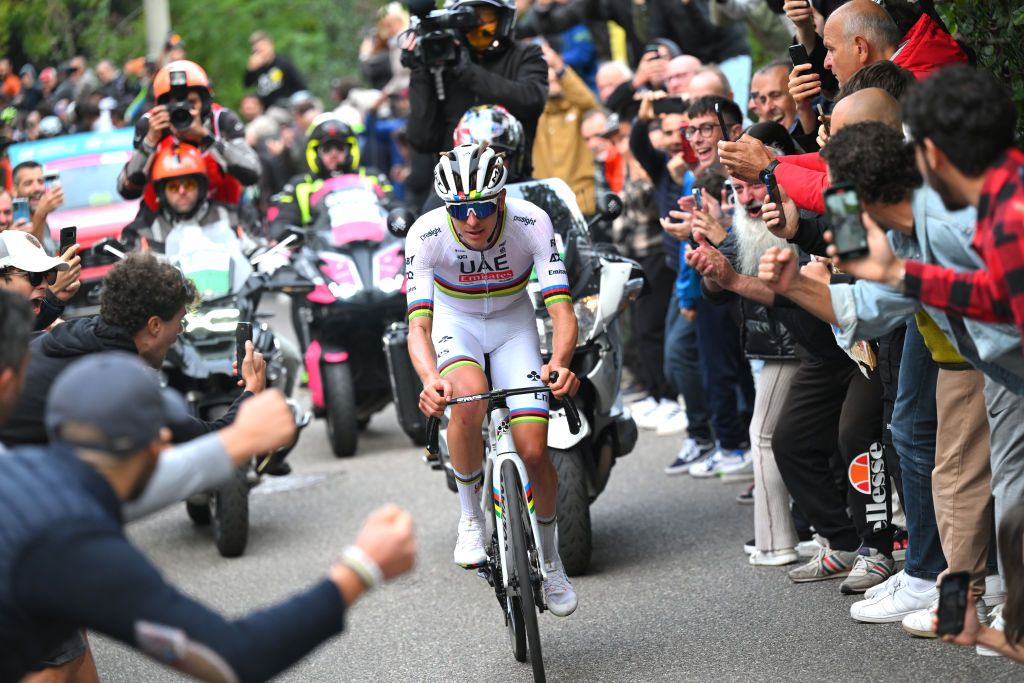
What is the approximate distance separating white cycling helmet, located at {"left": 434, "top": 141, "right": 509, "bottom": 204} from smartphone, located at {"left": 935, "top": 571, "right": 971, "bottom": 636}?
117 inches

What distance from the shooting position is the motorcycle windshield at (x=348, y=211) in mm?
11938

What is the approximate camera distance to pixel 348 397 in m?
11.7

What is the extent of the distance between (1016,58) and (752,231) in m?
1.55

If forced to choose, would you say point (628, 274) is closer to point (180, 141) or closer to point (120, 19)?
point (180, 141)

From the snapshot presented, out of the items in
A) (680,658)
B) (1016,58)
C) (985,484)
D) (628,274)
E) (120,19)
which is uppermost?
(120,19)

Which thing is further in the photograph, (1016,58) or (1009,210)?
(1016,58)

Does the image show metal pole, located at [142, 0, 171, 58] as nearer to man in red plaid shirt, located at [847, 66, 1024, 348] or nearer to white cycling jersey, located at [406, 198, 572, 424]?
white cycling jersey, located at [406, 198, 572, 424]

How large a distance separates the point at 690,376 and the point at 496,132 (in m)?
2.76

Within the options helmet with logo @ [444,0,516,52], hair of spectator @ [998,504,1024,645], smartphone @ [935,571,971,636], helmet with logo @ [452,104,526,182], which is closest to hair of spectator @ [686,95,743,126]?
helmet with logo @ [452,104,526,182]

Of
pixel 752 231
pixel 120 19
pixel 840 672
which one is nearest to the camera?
pixel 840 672

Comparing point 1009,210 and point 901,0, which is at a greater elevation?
point 901,0

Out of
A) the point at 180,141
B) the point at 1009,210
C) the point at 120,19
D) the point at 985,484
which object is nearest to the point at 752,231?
the point at 985,484

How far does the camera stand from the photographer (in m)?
9.48

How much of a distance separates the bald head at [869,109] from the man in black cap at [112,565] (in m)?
2.92
